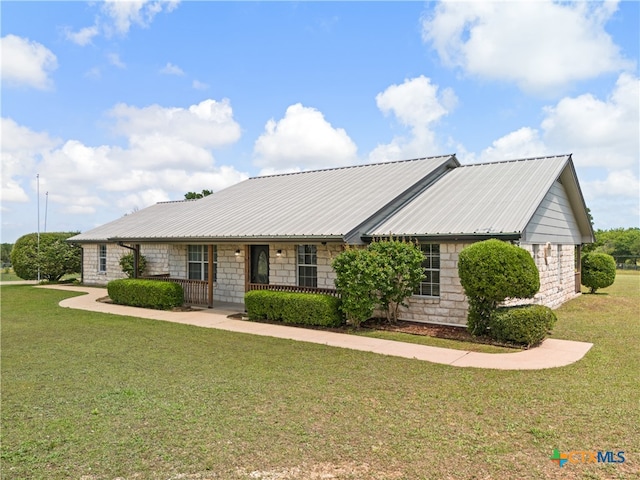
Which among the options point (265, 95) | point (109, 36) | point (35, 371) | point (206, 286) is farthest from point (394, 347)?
point (109, 36)

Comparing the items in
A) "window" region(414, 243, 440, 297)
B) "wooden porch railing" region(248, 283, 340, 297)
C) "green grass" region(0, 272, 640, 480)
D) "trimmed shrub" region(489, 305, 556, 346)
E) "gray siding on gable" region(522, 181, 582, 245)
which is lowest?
"green grass" region(0, 272, 640, 480)

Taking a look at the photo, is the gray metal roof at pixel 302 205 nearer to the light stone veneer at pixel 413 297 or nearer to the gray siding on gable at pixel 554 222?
the light stone veneer at pixel 413 297

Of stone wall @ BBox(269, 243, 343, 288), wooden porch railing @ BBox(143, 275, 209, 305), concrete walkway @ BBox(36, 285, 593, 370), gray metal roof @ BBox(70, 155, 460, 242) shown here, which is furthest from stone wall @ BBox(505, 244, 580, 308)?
wooden porch railing @ BBox(143, 275, 209, 305)

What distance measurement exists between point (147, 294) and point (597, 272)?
1831cm

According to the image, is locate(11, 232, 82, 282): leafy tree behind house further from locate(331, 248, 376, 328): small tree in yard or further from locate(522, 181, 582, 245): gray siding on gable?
locate(522, 181, 582, 245): gray siding on gable

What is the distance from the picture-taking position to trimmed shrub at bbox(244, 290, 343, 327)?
11.1 meters

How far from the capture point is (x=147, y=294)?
1498 centimetres

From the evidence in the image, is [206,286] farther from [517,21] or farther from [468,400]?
[517,21]

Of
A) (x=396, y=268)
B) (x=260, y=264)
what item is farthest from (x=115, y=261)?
(x=396, y=268)

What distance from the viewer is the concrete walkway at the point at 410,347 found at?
7652mm

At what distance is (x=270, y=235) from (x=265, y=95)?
22.2 feet

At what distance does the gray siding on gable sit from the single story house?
0.03m

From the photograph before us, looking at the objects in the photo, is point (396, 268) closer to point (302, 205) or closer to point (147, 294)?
point (302, 205)

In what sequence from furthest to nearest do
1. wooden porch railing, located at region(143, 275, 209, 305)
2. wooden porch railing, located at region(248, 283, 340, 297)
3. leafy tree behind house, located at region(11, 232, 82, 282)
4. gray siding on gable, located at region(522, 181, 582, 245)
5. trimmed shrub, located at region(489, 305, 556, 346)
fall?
leafy tree behind house, located at region(11, 232, 82, 282)
wooden porch railing, located at region(143, 275, 209, 305)
gray siding on gable, located at region(522, 181, 582, 245)
wooden porch railing, located at region(248, 283, 340, 297)
trimmed shrub, located at region(489, 305, 556, 346)
